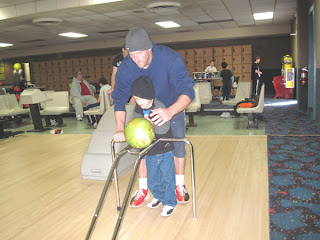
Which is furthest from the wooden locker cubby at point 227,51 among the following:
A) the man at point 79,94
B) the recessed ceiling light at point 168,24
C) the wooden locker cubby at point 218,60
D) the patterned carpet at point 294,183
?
the patterned carpet at point 294,183

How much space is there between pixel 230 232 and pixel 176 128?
761mm

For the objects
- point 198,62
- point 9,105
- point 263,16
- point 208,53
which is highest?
point 263,16

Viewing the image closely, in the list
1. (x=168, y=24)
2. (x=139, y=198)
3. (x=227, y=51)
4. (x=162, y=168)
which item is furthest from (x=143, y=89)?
(x=227, y=51)

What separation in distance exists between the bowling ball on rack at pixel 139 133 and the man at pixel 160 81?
64 millimetres

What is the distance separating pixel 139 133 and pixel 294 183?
166cm

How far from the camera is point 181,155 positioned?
211 cm

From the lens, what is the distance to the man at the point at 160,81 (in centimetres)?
164

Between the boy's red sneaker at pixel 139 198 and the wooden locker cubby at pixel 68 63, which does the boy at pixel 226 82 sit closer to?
the boy's red sneaker at pixel 139 198

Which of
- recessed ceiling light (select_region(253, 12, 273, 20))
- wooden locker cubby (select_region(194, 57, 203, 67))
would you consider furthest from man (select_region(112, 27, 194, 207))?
wooden locker cubby (select_region(194, 57, 203, 67))

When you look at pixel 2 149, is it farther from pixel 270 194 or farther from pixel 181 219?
pixel 270 194

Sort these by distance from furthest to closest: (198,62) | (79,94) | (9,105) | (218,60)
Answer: (198,62)
(218,60)
(9,105)
(79,94)

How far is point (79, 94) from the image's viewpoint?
7.33m

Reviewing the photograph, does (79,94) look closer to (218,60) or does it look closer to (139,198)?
(139,198)

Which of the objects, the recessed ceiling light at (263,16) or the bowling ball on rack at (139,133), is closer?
the bowling ball on rack at (139,133)
